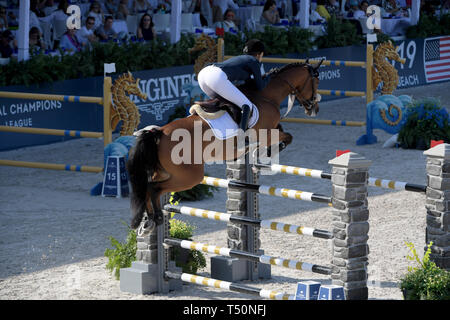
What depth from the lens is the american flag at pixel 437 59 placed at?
20.3 metres

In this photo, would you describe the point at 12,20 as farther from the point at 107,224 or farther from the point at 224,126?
the point at 224,126

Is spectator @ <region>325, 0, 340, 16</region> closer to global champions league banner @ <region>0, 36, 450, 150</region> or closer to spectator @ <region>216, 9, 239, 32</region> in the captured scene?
global champions league banner @ <region>0, 36, 450, 150</region>

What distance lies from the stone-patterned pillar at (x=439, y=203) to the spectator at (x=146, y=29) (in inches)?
436

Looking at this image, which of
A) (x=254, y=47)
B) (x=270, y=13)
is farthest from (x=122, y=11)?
(x=254, y=47)

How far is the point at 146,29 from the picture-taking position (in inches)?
674

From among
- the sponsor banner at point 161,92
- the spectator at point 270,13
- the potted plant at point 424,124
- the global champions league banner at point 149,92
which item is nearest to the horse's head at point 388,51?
the potted plant at point 424,124

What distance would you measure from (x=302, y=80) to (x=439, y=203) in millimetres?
2425

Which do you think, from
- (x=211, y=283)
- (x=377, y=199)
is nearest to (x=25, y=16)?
(x=377, y=199)

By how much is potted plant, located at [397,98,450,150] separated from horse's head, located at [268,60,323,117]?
525cm

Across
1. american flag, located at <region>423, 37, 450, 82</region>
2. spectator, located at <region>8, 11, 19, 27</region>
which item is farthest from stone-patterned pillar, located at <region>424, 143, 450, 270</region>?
american flag, located at <region>423, 37, 450, 82</region>

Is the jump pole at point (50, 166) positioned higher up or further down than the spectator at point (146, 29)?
further down

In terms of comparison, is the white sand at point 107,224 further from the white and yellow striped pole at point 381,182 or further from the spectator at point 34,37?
the spectator at point 34,37

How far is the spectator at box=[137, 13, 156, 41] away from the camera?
17.0 meters

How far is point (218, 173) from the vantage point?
12227 mm
